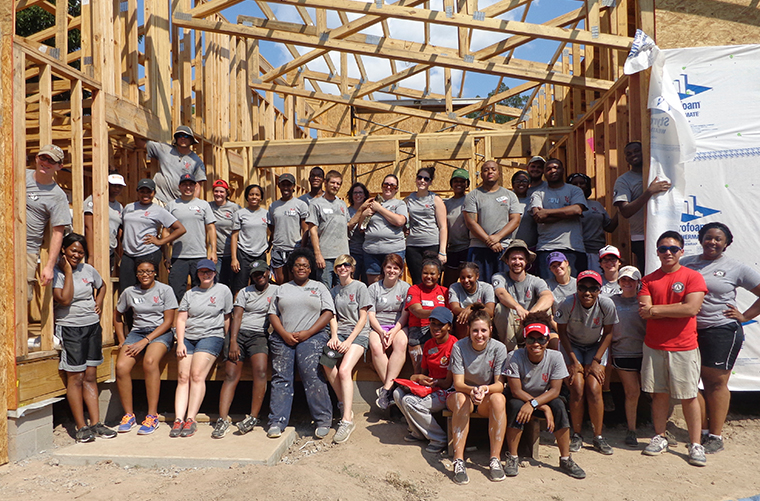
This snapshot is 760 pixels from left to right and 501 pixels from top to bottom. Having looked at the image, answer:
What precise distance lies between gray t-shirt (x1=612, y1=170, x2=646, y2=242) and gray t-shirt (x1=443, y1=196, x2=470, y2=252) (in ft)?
4.78

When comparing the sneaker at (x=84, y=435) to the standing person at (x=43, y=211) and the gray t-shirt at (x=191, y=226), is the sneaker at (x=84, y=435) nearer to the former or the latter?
the standing person at (x=43, y=211)

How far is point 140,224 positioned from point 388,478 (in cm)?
341

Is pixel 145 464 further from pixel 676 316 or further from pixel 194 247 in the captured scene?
pixel 676 316

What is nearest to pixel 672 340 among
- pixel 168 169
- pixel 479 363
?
pixel 479 363

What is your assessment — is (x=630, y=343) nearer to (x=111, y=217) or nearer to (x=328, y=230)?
(x=328, y=230)

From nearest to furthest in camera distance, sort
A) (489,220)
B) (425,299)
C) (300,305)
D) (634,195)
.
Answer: (425,299) < (300,305) < (634,195) < (489,220)

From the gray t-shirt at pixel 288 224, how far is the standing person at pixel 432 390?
6.60ft

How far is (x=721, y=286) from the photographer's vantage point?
445cm

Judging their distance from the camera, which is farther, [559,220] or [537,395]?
[559,220]

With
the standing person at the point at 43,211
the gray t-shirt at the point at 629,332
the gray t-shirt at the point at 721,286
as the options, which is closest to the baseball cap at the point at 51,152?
the standing person at the point at 43,211

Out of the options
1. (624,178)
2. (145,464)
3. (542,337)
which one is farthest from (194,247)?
(624,178)

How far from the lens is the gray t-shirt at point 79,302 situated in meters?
4.69

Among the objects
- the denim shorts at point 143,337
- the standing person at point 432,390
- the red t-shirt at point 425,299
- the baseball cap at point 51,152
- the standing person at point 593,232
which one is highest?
the baseball cap at point 51,152

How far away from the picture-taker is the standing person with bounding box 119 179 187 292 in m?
5.48
